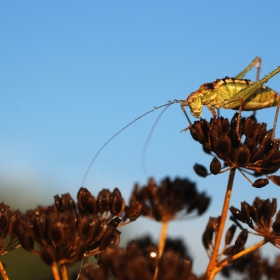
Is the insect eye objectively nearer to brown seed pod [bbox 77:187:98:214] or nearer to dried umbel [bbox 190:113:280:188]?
dried umbel [bbox 190:113:280:188]

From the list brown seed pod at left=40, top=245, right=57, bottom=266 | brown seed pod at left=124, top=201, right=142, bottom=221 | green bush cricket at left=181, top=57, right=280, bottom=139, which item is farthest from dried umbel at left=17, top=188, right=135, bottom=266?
green bush cricket at left=181, top=57, right=280, bottom=139

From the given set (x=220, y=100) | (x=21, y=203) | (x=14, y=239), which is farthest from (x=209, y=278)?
(x=21, y=203)

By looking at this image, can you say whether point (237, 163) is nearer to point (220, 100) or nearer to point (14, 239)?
point (220, 100)

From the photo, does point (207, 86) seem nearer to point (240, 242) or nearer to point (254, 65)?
point (254, 65)

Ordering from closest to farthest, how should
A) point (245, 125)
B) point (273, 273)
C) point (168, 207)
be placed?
1. point (273, 273)
2. point (245, 125)
3. point (168, 207)

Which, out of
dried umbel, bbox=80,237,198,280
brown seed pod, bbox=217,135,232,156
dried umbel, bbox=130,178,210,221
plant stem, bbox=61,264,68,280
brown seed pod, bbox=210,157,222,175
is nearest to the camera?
dried umbel, bbox=80,237,198,280

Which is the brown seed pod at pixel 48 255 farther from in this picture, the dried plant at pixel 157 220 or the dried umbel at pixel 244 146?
the dried umbel at pixel 244 146

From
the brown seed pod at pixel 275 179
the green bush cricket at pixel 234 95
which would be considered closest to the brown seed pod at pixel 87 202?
the brown seed pod at pixel 275 179
